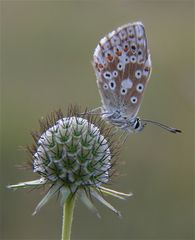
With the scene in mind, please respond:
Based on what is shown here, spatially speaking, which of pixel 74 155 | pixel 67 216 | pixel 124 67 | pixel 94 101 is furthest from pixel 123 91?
pixel 94 101

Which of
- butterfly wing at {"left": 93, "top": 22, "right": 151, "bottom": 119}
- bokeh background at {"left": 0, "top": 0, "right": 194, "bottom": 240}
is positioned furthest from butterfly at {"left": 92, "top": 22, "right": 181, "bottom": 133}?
bokeh background at {"left": 0, "top": 0, "right": 194, "bottom": 240}

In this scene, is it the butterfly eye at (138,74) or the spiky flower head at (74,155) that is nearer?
the spiky flower head at (74,155)

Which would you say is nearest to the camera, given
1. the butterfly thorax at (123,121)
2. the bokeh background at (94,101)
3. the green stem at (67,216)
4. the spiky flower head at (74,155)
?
the green stem at (67,216)

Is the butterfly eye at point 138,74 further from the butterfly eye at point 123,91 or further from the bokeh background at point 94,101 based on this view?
the bokeh background at point 94,101

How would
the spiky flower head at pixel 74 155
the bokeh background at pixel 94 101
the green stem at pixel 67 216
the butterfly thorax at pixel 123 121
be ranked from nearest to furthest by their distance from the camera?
the green stem at pixel 67 216, the spiky flower head at pixel 74 155, the butterfly thorax at pixel 123 121, the bokeh background at pixel 94 101

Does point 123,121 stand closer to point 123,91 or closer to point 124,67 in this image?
point 123,91

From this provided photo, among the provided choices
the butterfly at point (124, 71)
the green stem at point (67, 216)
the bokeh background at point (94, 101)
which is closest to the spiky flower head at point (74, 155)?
the green stem at point (67, 216)

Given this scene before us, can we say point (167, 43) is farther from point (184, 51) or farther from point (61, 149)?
point (61, 149)
